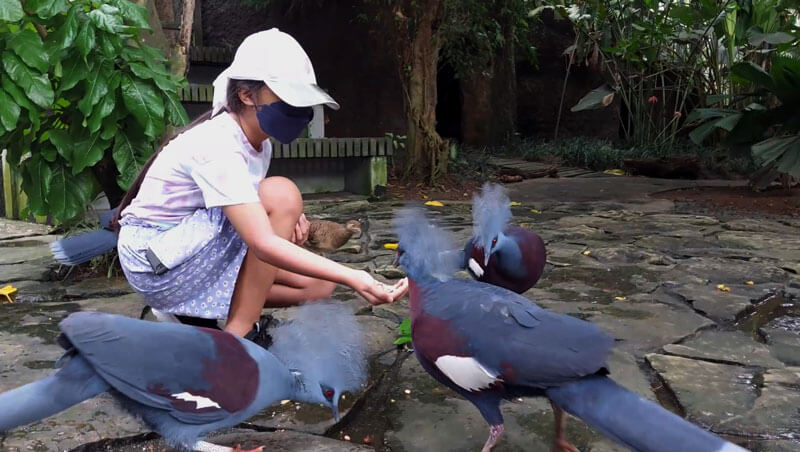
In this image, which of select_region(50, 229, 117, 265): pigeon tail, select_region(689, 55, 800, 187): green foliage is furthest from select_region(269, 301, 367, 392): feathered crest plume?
select_region(689, 55, 800, 187): green foliage

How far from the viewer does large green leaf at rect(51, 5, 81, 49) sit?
293 cm

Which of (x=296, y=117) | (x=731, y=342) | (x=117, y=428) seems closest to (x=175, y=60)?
(x=296, y=117)

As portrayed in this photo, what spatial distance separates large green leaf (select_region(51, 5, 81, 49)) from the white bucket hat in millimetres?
1410

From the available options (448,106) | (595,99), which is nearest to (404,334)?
(595,99)

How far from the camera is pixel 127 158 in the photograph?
3.16 metres

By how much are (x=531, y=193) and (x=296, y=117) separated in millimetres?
5722

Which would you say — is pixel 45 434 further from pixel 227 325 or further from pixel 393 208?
pixel 393 208

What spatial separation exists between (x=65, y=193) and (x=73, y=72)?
561 millimetres

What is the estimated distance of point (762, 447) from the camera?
1749 mm

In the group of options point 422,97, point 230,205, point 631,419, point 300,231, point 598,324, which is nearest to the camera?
point 631,419

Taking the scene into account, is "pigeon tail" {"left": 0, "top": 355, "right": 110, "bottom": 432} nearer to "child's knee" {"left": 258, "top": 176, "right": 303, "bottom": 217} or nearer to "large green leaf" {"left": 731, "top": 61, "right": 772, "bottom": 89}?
"child's knee" {"left": 258, "top": 176, "right": 303, "bottom": 217}

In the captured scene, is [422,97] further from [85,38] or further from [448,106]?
[448,106]

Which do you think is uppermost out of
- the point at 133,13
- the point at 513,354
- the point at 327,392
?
the point at 133,13

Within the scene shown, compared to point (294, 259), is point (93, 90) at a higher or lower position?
higher
